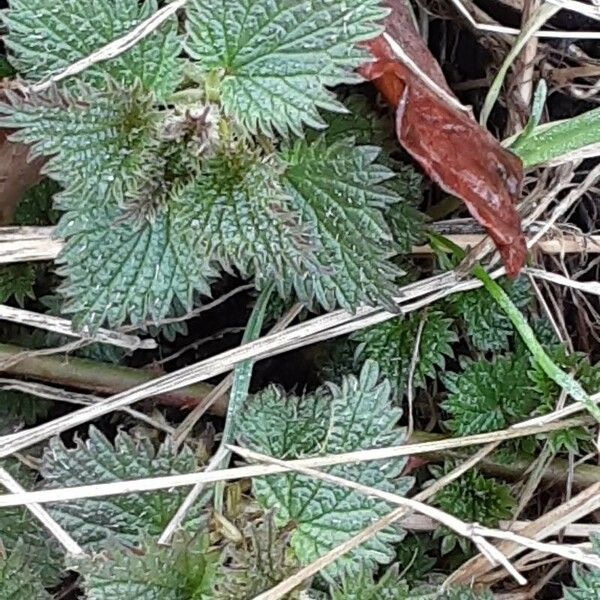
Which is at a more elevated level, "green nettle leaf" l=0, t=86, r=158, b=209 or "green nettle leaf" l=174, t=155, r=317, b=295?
"green nettle leaf" l=0, t=86, r=158, b=209

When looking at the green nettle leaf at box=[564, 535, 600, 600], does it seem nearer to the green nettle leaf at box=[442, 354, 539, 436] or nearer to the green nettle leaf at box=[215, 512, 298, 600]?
the green nettle leaf at box=[442, 354, 539, 436]

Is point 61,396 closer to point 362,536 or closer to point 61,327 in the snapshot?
point 61,327

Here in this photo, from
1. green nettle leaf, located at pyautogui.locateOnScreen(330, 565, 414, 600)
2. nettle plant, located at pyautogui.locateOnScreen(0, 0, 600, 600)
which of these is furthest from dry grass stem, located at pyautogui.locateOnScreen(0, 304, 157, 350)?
green nettle leaf, located at pyautogui.locateOnScreen(330, 565, 414, 600)

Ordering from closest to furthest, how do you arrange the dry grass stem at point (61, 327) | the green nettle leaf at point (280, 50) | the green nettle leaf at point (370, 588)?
1. the green nettle leaf at point (280, 50)
2. the green nettle leaf at point (370, 588)
3. the dry grass stem at point (61, 327)

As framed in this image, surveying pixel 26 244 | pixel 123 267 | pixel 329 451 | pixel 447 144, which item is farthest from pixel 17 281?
pixel 447 144

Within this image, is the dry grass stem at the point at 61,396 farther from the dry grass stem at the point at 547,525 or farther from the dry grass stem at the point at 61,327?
the dry grass stem at the point at 547,525

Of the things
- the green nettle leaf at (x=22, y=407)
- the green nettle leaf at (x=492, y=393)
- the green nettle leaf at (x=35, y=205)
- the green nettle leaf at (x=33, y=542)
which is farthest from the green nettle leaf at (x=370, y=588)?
the green nettle leaf at (x=35, y=205)
